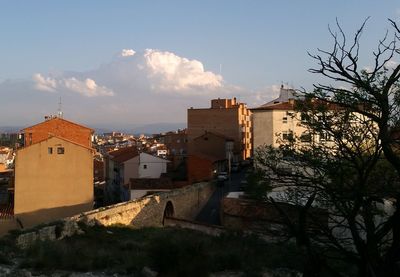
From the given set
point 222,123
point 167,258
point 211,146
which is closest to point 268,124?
point 211,146

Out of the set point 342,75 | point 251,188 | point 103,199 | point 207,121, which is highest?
point 207,121

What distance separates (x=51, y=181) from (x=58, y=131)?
10075mm

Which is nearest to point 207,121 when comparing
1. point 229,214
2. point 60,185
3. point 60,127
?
point 60,127

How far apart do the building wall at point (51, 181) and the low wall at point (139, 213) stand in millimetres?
6693

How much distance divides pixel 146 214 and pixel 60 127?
1753cm

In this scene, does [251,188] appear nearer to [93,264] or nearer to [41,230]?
[93,264]

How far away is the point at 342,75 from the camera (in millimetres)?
7148

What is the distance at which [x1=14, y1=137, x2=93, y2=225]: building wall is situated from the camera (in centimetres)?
3294

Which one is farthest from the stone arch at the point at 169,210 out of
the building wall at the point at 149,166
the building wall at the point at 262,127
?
the building wall at the point at 149,166

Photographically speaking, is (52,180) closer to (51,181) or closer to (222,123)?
(51,181)

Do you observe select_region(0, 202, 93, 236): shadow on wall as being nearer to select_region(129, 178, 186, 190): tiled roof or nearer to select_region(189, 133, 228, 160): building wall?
select_region(129, 178, 186, 190): tiled roof

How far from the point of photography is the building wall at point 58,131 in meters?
42.2

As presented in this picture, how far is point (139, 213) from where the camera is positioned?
28.4 metres

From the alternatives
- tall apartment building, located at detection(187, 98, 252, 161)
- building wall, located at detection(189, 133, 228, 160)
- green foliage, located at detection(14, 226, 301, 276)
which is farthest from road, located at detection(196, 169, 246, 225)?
tall apartment building, located at detection(187, 98, 252, 161)
